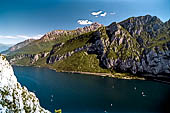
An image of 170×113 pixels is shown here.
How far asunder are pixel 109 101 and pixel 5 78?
119 meters

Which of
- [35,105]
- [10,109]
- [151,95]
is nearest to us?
[10,109]

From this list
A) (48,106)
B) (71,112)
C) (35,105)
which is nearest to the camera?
(35,105)

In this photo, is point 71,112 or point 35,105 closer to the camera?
point 35,105

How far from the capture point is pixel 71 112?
112000mm

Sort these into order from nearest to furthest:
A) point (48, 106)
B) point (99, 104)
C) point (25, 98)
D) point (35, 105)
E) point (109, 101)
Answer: point (25, 98)
point (35, 105)
point (48, 106)
point (99, 104)
point (109, 101)

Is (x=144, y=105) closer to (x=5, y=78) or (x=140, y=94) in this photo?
(x=140, y=94)

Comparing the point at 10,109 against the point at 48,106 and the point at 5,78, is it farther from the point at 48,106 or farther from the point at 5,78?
the point at 48,106

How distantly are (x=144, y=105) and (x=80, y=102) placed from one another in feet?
208

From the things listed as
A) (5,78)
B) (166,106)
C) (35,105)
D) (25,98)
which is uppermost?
(5,78)

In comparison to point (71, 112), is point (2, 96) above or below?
above

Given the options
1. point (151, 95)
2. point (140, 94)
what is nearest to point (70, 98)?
point (140, 94)

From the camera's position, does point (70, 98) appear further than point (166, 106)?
Yes

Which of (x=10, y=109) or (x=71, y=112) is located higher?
(x=10, y=109)

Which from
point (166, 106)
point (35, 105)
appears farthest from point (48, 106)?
point (166, 106)
